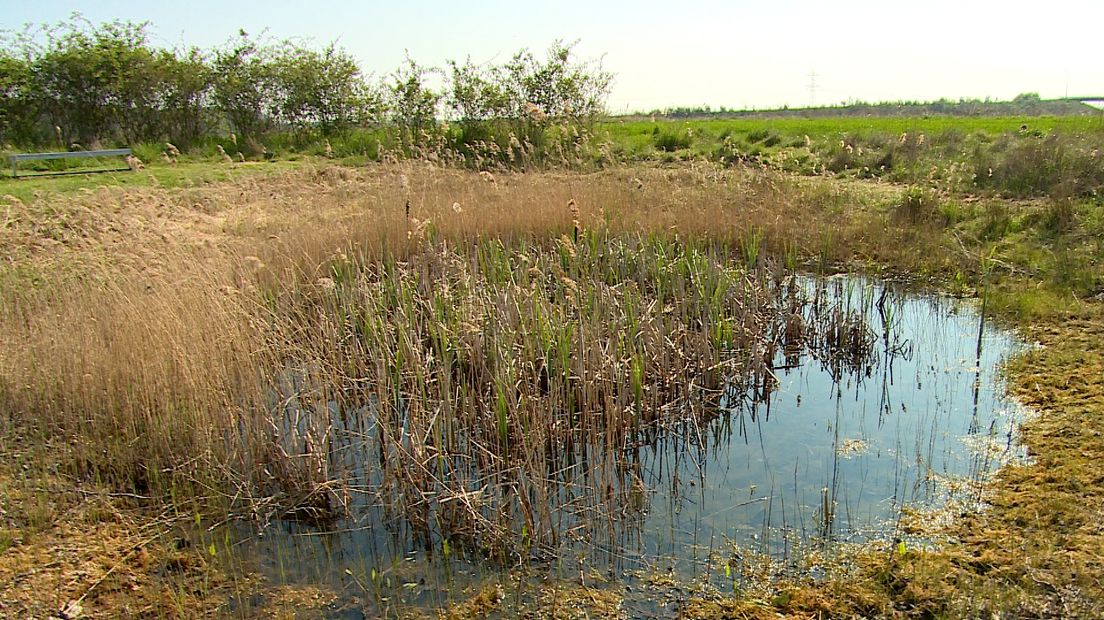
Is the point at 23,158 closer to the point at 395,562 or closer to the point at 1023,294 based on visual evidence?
the point at 395,562

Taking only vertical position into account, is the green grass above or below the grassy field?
above

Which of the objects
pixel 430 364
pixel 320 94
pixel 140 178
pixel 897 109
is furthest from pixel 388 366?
pixel 897 109

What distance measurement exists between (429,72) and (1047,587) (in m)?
14.8

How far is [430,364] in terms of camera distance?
18.2 ft

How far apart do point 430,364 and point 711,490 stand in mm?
2189

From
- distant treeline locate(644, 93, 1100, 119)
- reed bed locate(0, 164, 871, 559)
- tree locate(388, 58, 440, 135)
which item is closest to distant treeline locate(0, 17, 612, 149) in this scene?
tree locate(388, 58, 440, 135)

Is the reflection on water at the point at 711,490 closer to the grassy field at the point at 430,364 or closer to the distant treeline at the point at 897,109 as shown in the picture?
the grassy field at the point at 430,364

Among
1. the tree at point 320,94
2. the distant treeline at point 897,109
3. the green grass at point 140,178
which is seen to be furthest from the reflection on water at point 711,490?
the distant treeline at point 897,109

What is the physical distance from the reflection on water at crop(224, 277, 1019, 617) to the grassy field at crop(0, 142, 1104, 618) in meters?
0.11

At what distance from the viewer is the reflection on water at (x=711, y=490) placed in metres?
3.67

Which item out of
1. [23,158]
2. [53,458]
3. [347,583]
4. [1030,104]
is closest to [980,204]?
[347,583]

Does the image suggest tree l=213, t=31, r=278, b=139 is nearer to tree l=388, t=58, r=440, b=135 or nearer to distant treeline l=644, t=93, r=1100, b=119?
tree l=388, t=58, r=440, b=135

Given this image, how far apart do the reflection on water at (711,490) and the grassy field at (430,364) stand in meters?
0.11

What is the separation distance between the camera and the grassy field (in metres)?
3.53
